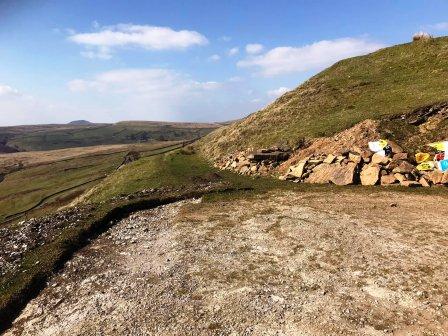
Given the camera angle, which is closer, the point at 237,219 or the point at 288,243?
the point at 288,243

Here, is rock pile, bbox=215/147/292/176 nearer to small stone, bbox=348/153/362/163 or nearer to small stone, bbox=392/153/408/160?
small stone, bbox=348/153/362/163

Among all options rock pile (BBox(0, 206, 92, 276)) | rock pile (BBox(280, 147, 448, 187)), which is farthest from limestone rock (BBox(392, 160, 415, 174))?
rock pile (BBox(0, 206, 92, 276))

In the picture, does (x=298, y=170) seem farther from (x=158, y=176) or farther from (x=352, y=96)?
(x=352, y=96)

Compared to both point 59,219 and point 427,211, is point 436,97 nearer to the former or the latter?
point 427,211

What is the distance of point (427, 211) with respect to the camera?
2820 cm

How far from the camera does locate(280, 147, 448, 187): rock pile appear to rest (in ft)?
114

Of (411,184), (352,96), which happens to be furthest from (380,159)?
(352,96)

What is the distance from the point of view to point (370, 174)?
36.7 m

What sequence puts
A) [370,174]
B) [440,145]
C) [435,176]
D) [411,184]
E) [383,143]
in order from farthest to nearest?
[383,143], [440,145], [370,174], [411,184], [435,176]

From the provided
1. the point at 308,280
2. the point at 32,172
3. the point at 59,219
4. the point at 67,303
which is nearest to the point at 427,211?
the point at 308,280

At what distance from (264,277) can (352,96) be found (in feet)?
158

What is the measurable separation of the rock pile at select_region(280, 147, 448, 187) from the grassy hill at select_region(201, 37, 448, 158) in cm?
931

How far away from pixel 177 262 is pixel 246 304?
20.9 feet

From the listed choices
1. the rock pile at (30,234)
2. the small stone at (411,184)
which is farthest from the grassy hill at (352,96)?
the rock pile at (30,234)
